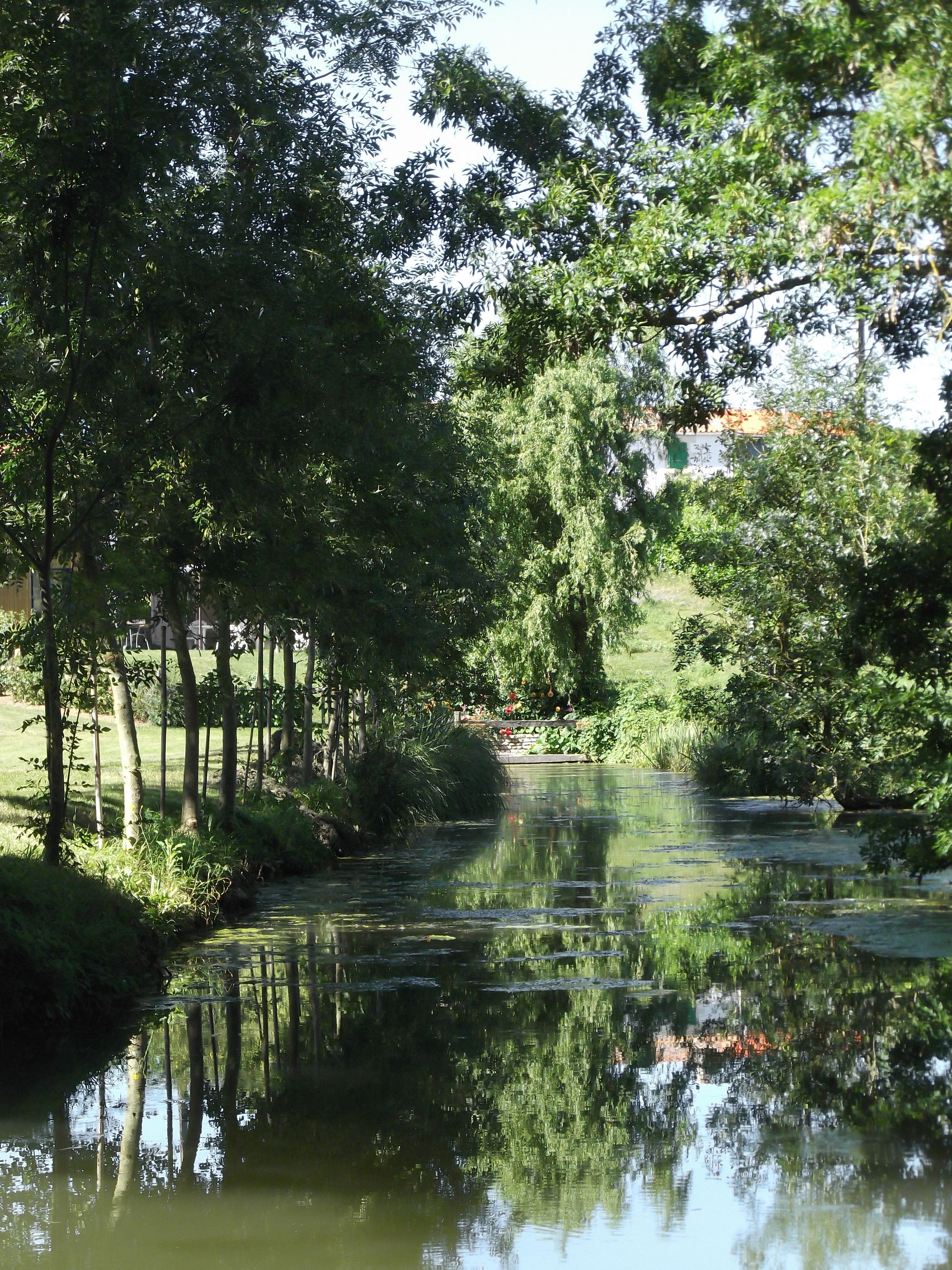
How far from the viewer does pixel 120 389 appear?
9.93m

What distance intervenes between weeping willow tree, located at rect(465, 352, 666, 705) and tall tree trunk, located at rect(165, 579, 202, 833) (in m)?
21.5

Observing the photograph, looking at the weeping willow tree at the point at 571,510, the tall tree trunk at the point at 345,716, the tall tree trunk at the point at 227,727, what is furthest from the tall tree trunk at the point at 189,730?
the weeping willow tree at the point at 571,510

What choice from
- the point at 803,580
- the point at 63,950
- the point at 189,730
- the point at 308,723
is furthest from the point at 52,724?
the point at 803,580

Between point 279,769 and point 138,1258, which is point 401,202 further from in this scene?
point 279,769

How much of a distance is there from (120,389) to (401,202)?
9.51ft

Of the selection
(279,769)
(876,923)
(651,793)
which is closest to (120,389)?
(876,923)

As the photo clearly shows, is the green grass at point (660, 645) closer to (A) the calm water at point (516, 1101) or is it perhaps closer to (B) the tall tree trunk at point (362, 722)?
(B) the tall tree trunk at point (362, 722)

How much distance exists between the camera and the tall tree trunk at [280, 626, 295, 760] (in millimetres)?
18766

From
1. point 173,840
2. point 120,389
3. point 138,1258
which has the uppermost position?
point 120,389

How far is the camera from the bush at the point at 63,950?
8781mm

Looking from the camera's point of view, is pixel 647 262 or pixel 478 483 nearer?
pixel 647 262

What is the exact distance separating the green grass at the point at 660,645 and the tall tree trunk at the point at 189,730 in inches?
951

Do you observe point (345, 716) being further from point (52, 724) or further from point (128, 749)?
point (52, 724)

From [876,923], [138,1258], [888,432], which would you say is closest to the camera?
A: [138,1258]
